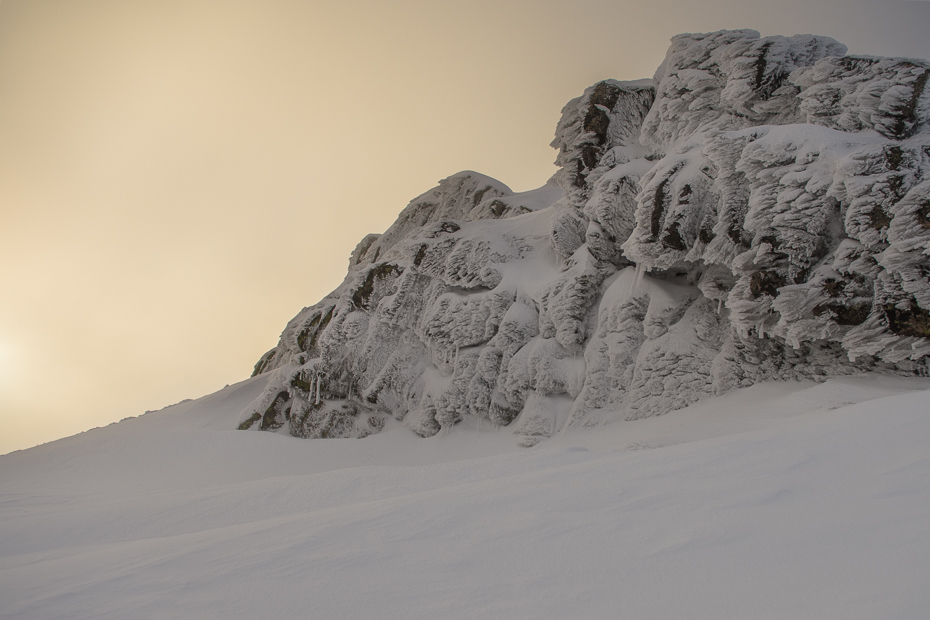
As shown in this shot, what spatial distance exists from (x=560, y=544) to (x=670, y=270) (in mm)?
10386

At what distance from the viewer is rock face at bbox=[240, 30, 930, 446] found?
7.86 metres

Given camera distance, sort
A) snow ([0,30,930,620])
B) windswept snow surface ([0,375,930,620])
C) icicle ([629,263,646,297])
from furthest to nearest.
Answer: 1. icicle ([629,263,646,297])
2. snow ([0,30,930,620])
3. windswept snow surface ([0,375,930,620])

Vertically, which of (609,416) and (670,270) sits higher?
(670,270)

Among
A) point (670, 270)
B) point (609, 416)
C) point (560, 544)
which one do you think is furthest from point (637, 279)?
point (560, 544)

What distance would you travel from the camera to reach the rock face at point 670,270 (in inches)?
309

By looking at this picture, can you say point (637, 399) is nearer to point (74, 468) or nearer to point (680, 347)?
point (680, 347)

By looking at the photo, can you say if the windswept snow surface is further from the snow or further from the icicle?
the icicle

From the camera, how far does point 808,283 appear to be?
8281 millimetres

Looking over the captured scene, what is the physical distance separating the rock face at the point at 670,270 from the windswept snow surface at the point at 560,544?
4222 mm

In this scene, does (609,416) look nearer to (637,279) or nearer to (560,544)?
(637,279)

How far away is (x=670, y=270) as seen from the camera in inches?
468

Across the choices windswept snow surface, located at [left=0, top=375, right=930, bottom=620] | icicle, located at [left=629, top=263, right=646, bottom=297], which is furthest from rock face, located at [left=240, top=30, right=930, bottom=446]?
windswept snow surface, located at [left=0, top=375, right=930, bottom=620]

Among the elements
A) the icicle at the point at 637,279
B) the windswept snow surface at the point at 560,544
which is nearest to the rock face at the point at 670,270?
the icicle at the point at 637,279

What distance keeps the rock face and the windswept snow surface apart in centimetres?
422
